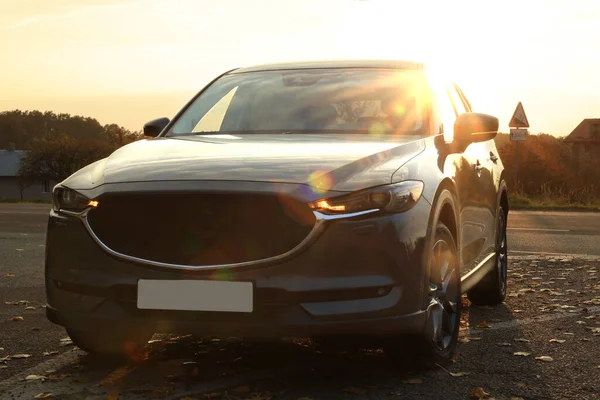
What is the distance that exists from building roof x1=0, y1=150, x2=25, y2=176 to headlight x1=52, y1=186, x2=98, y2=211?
349ft

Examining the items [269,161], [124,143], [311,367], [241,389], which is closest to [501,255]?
[311,367]

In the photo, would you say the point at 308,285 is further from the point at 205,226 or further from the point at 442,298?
the point at 442,298

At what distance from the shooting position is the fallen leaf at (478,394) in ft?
13.8

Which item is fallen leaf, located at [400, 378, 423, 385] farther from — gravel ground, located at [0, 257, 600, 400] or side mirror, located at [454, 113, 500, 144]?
side mirror, located at [454, 113, 500, 144]

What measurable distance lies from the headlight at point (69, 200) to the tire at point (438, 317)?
1.59m

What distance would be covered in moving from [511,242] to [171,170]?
31.2 ft

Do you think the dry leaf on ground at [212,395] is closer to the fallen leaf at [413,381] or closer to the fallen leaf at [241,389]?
the fallen leaf at [241,389]

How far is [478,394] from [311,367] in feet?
3.06

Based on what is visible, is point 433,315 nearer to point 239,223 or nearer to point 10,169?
point 239,223

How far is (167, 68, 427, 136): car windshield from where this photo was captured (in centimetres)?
540

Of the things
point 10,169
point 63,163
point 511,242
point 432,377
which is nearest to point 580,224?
point 511,242

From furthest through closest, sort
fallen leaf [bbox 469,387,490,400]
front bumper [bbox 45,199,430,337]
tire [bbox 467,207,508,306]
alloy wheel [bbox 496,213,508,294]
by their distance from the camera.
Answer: alloy wheel [bbox 496,213,508,294]
tire [bbox 467,207,508,306]
fallen leaf [bbox 469,387,490,400]
front bumper [bbox 45,199,430,337]

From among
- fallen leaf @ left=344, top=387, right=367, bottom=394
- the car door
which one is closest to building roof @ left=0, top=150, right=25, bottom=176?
the car door

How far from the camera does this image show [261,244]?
157 inches
